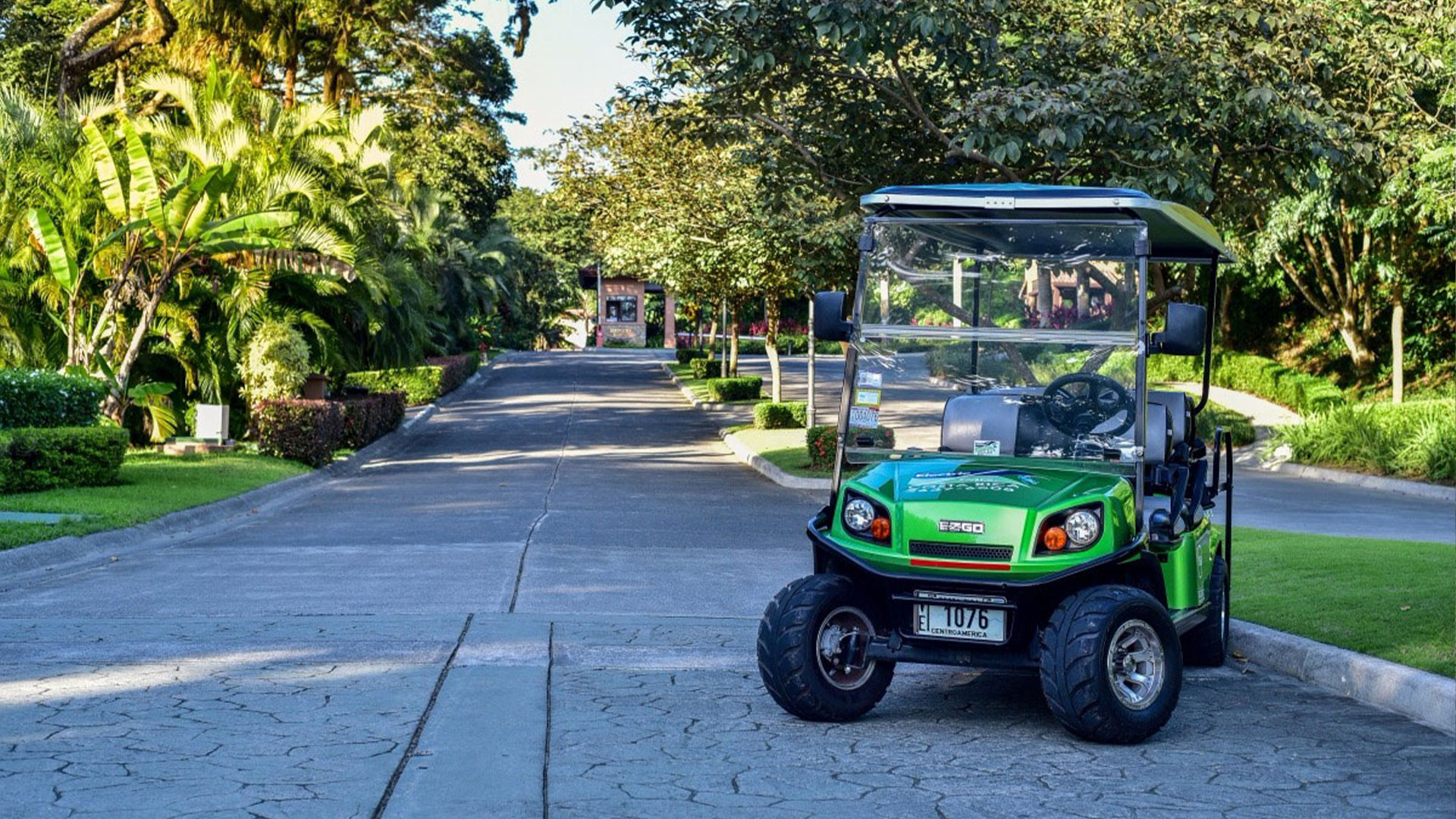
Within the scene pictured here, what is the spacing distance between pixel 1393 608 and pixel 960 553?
13.7 feet

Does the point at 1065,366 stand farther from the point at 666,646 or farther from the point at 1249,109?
the point at 1249,109

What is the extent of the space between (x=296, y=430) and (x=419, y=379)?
17176mm

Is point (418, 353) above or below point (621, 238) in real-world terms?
below

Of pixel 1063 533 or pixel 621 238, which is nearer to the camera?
pixel 1063 533

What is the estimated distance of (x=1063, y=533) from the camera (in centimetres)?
704

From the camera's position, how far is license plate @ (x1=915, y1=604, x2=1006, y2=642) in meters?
7.06

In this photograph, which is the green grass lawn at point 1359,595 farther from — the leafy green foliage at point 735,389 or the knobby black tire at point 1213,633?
the leafy green foliage at point 735,389

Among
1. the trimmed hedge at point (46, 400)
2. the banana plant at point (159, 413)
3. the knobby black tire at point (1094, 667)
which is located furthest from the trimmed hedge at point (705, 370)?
the knobby black tire at point (1094, 667)

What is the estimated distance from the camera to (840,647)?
732cm

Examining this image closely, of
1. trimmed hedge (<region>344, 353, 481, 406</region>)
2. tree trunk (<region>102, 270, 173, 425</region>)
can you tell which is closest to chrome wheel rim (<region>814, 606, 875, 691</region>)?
tree trunk (<region>102, 270, 173, 425</region>)

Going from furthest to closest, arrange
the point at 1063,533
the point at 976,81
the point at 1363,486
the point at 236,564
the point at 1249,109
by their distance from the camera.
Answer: the point at 1363,486
the point at 976,81
the point at 1249,109
the point at 236,564
the point at 1063,533

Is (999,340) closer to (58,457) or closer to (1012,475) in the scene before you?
(1012,475)

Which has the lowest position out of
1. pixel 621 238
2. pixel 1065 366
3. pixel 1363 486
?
pixel 1363 486

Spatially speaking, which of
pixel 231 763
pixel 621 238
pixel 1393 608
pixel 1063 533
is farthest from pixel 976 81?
pixel 621 238
